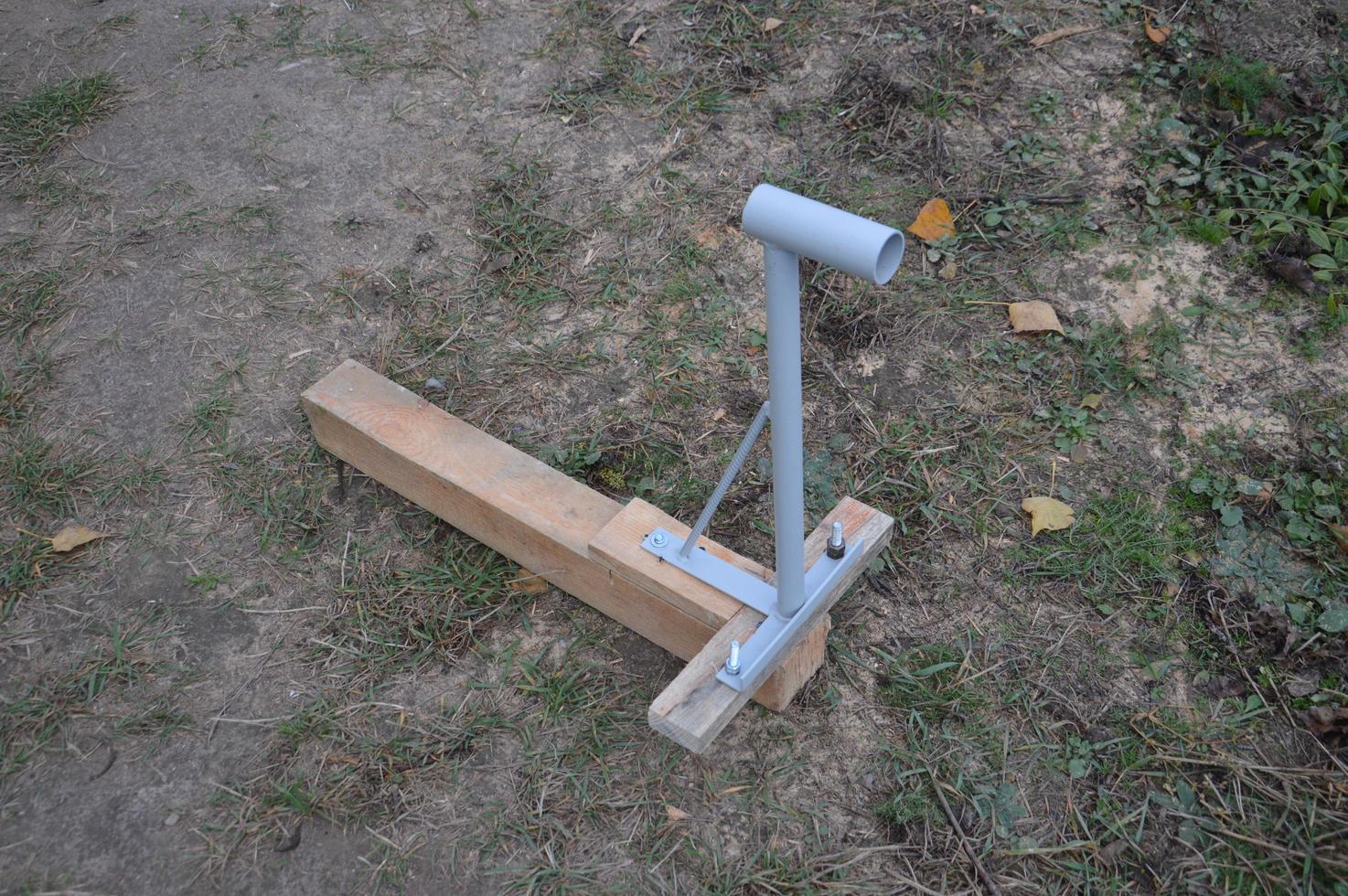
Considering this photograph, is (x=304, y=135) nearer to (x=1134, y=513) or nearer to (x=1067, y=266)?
(x=1067, y=266)

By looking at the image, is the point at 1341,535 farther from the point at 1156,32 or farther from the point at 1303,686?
the point at 1156,32

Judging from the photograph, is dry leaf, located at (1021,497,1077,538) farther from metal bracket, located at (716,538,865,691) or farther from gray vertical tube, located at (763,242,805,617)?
gray vertical tube, located at (763,242,805,617)

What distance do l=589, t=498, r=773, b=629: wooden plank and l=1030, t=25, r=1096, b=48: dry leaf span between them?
259 cm

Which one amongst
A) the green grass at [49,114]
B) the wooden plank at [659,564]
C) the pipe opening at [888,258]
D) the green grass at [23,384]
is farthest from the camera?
the green grass at [49,114]

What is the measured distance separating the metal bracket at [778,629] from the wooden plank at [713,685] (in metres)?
0.02

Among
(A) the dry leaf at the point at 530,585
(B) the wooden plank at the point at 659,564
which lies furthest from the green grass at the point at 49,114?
(B) the wooden plank at the point at 659,564

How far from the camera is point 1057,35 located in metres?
3.80

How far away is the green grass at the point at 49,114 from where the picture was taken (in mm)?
3662

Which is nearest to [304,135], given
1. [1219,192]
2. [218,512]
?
[218,512]

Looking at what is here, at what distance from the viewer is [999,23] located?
3854 millimetres

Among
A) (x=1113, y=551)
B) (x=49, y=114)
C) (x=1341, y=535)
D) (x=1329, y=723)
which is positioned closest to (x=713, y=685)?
(x=1113, y=551)

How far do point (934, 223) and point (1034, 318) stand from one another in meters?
0.49

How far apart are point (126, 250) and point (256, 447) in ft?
3.37

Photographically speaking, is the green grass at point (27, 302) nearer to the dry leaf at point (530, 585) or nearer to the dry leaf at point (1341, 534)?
the dry leaf at point (530, 585)
